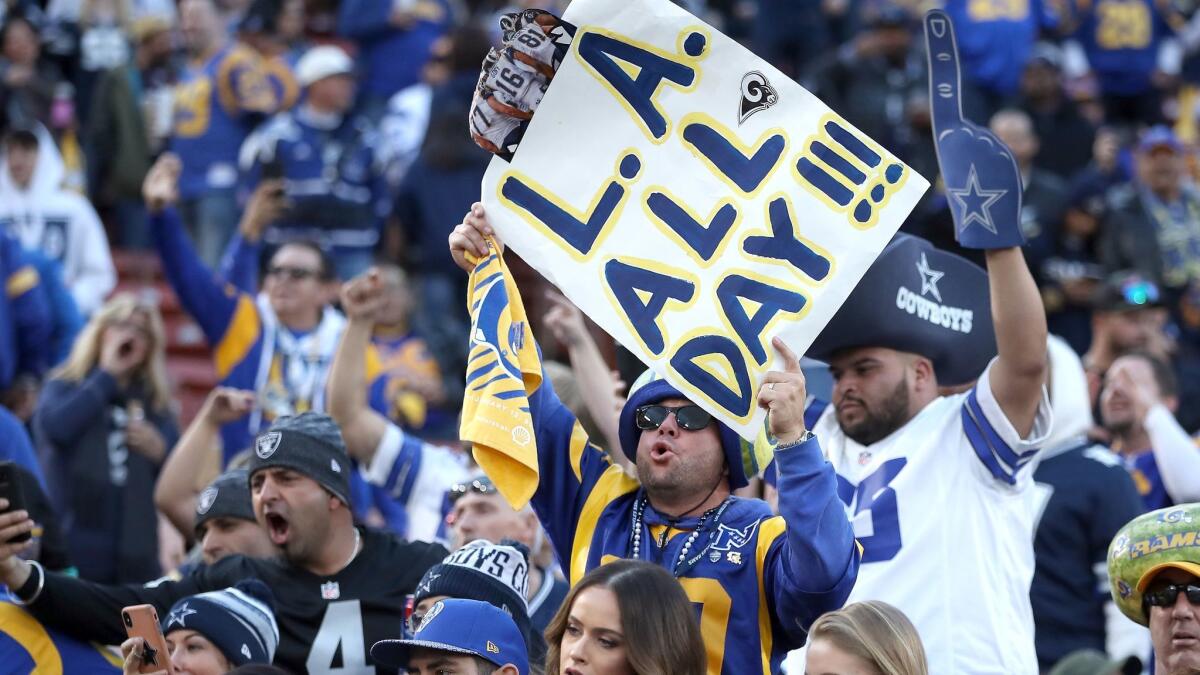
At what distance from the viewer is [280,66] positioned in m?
12.6

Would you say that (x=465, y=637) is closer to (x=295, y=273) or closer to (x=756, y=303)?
(x=756, y=303)

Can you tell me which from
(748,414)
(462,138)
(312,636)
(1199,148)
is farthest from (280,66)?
(748,414)

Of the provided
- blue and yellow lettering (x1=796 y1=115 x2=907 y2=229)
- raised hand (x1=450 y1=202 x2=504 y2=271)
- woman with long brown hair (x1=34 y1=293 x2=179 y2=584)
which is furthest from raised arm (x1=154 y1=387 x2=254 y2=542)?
blue and yellow lettering (x1=796 y1=115 x2=907 y2=229)

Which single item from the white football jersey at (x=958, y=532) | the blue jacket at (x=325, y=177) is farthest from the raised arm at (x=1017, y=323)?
the blue jacket at (x=325, y=177)

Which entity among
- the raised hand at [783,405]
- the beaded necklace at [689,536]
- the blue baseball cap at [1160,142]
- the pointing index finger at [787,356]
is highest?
the pointing index finger at [787,356]

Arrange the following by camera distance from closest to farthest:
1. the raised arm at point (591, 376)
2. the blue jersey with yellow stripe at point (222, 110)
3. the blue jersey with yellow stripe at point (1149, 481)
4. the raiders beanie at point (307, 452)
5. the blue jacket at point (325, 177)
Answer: the raiders beanie at point (307, 452), the raised arm at point (591, 376), the blue jersey with yellow stripe at point (1149, 481), the blue jacket at point (325, 177), the blue jersey with yellow stripe at point (222, 110)

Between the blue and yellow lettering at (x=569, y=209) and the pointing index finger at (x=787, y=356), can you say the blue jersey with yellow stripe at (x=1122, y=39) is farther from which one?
the pointing index finger at (x=787, y=356)

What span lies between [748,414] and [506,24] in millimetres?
1151

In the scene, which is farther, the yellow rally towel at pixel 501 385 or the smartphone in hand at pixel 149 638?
the smartphone in hand at pixel 149 638

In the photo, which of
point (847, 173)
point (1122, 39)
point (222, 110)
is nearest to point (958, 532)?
point (847, 173)

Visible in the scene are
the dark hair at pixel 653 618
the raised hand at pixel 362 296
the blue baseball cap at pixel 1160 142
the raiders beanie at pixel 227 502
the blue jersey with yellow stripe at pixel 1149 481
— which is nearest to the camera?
the dark hair at pixel 653 618

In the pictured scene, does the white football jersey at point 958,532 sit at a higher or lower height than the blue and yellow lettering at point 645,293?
lower

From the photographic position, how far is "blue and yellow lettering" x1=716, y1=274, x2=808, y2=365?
439cm

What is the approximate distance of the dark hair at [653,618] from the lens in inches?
156
